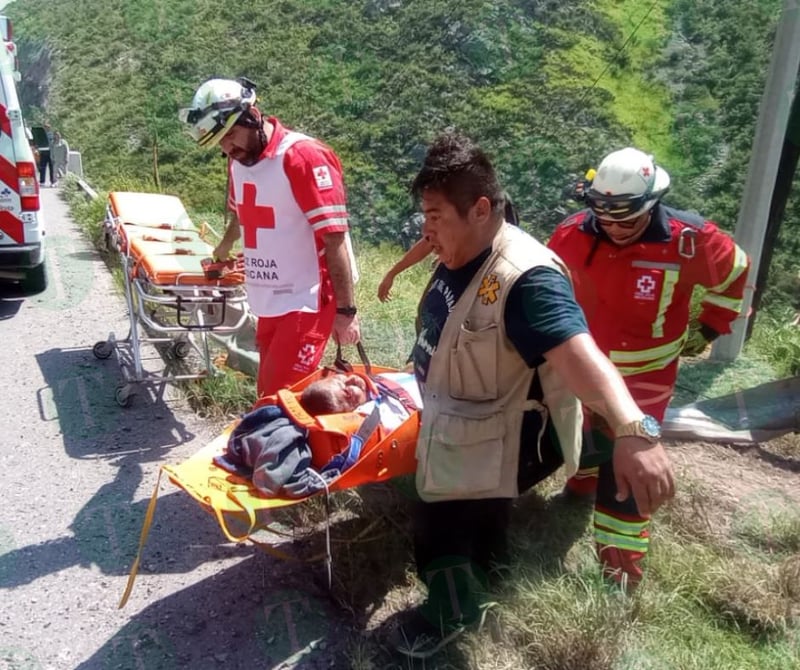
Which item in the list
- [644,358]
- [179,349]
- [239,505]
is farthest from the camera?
[179,349]

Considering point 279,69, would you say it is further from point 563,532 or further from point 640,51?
point 563,532

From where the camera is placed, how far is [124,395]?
4617 millimetres

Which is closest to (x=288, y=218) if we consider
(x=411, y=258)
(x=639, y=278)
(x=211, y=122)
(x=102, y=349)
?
(x=211, y=122)

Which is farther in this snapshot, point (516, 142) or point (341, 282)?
point (516, 142)

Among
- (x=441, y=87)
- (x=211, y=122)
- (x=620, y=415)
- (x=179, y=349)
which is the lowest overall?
(x=179, y=349)

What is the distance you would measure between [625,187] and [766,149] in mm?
2943

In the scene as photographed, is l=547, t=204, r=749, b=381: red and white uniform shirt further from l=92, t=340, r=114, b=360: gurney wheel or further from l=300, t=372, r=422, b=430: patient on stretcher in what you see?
l=92, t=340, r=114, b=360: gurney wheel

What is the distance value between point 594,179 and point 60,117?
836 inches

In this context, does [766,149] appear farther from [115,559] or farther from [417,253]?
[115,559]

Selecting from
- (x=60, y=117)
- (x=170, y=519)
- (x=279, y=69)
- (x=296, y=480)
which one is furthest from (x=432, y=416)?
(x=60, y=117)

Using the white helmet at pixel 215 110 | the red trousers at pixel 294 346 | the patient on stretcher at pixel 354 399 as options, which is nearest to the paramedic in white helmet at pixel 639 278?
the patient on stretcher at pixel 354 399

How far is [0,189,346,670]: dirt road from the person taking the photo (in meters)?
2.66

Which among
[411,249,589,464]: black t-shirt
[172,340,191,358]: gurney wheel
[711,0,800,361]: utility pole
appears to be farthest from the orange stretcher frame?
[711,0,800,361]: utility pole

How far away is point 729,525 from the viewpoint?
3.38 m
